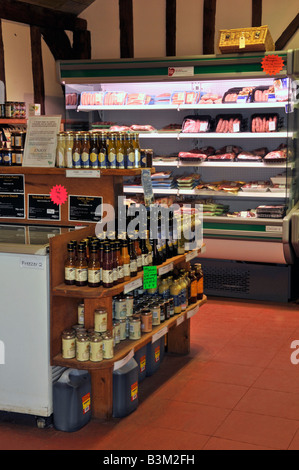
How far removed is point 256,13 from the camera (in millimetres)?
7645

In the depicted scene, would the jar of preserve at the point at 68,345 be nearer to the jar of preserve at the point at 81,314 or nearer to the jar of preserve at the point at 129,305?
the jar of preserve at the point at 81,314

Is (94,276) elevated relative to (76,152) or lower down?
lower down

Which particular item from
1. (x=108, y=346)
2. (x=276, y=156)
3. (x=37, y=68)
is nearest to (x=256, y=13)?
(x=276, y=156)

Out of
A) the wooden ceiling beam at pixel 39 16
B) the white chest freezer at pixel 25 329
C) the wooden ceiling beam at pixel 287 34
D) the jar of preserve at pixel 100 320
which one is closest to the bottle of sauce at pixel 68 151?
the white chest freezer at pixel 25 329

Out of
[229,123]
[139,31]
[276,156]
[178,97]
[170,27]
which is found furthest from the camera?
[139,31]

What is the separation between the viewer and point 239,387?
444cm

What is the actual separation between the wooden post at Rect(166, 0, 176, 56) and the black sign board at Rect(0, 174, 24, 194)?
4.19m

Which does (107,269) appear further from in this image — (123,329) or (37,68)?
(37,68)

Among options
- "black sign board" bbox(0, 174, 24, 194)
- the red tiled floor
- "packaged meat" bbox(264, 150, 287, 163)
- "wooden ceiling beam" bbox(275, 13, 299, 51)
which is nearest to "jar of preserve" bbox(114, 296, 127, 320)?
the red tiled floor

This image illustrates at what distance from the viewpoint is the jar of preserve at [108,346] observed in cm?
372

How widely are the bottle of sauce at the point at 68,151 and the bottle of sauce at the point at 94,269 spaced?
0.86m

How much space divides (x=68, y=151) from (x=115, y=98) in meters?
2.97
